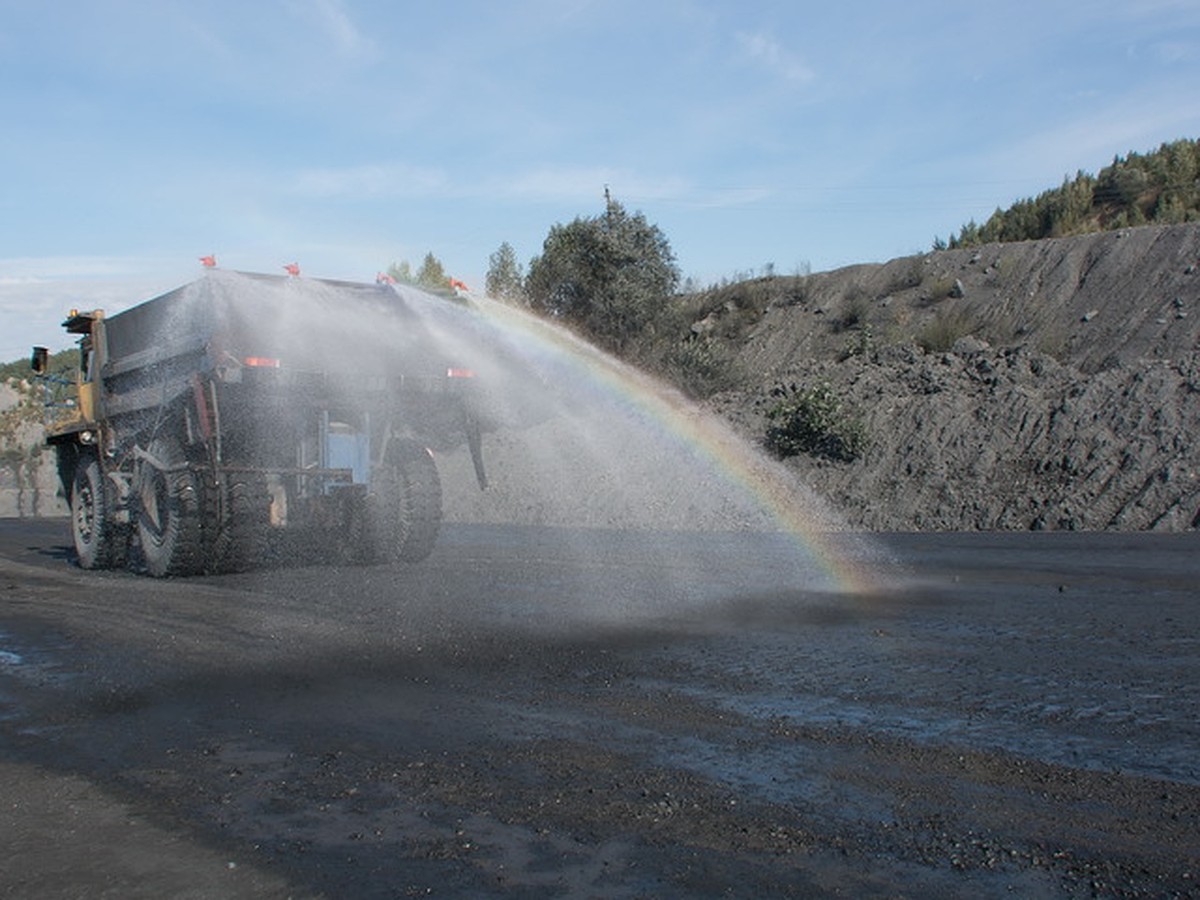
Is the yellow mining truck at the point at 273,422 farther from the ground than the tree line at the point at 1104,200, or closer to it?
closer to it

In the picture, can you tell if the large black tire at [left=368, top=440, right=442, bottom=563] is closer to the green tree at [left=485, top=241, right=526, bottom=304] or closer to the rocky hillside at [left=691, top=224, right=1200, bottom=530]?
the rocky hillside at [left=691, top=224, right=1200, bottom=530]

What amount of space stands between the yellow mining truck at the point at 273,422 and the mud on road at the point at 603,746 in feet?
6.81

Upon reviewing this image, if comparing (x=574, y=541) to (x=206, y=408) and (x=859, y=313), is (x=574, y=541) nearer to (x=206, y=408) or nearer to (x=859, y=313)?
(x=206, y=408)

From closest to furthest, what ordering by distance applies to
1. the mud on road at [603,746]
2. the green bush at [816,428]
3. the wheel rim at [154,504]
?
1. the mud on road at [603,746]
2. the wheel rim at [154,504]
3. the green bush at [816,428]

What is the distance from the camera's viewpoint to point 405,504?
1470cm

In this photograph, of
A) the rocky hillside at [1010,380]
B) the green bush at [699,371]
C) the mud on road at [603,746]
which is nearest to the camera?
the mud on road at [603,746]

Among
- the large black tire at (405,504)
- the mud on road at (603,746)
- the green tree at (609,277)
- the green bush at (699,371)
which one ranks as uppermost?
the green tree at (609,277)

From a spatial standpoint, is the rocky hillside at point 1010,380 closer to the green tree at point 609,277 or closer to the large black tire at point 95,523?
the green tree at point 609,277

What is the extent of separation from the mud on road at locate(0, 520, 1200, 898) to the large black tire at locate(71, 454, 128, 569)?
383 centimetres

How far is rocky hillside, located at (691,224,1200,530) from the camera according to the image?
22.2 m

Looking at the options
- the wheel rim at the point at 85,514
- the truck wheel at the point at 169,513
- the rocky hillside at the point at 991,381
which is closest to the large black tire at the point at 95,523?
the wheel rim at the point at 85,514

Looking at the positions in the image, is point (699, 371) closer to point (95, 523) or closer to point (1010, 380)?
point (1010, 380)

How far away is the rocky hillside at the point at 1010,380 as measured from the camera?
22.2 m

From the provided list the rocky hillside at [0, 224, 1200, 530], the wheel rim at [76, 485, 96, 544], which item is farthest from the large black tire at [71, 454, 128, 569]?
the rocky hillside at [0, 224, 1200, 530]
